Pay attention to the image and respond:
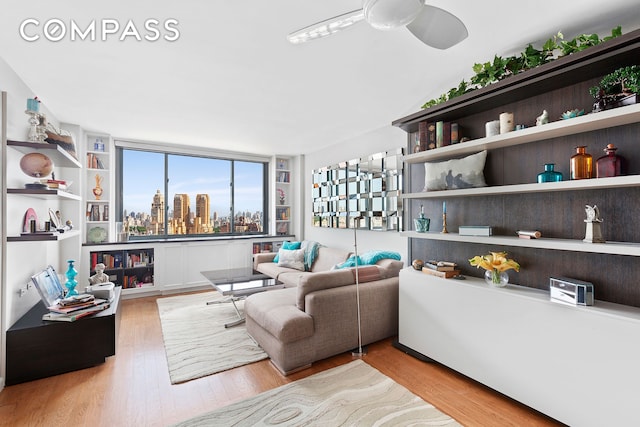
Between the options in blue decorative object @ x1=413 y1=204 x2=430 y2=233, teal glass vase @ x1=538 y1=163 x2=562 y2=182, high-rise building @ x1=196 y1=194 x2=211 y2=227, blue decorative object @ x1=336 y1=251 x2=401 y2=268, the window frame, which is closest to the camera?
teal glass vase @ x1=538 y1=163 x2=562 y2=182

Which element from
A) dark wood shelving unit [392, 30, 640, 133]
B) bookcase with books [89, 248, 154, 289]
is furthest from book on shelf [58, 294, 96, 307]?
dark wood shelving unit [392, 30, 640, 133]

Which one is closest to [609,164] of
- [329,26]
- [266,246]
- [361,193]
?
[329,26]

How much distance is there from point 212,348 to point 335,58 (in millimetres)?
2805

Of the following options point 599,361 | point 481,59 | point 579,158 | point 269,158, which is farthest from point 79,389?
point 269,158

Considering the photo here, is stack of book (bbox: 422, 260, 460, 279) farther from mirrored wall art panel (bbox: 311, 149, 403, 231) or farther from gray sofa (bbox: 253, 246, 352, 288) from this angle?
gray sofa (bbox: 253, 246, 352, 288)

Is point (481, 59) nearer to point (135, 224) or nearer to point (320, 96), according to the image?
point (320, 96)

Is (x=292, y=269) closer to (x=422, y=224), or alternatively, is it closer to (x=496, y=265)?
(x=422, y=224)

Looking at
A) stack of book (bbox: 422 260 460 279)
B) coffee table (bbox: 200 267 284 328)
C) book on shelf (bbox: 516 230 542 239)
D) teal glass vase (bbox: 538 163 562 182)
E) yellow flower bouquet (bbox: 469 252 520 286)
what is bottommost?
coffee table (bbox: 200 267 284 328)

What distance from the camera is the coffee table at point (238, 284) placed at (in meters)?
3.26

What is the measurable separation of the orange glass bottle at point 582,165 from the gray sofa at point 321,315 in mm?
1736

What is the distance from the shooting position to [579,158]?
1729 mm

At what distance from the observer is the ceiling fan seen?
123cm

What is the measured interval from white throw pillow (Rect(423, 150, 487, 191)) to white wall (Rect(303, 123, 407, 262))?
1132 mm

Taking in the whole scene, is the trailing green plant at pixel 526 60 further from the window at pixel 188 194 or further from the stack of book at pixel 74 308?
the window at pixel 188 194
